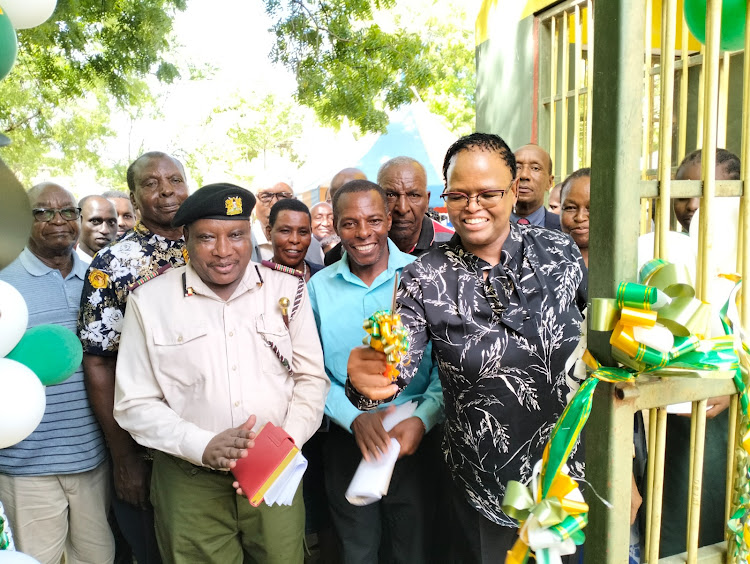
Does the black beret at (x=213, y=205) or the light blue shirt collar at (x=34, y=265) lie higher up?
the black beret at (x=213, y=205)

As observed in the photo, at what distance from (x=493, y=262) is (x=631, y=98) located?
0.87m

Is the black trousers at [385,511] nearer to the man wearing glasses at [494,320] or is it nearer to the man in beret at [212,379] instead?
the man in beret at [212,379]

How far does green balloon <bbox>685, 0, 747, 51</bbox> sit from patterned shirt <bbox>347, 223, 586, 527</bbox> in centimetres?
77

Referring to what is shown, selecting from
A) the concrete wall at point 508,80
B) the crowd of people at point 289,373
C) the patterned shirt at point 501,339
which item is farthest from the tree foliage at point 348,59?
the patterned shirt at point 501,339

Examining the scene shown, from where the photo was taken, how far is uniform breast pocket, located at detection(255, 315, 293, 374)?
93.4 inches

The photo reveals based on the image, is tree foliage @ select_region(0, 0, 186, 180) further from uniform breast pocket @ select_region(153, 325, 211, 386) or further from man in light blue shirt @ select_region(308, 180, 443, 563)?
uniform breast pocket @ select_region(153, 325, 211, 386)

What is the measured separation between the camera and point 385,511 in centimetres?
262

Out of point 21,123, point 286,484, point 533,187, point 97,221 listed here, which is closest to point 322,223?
point 97,221

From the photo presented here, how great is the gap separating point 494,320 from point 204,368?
1163mm

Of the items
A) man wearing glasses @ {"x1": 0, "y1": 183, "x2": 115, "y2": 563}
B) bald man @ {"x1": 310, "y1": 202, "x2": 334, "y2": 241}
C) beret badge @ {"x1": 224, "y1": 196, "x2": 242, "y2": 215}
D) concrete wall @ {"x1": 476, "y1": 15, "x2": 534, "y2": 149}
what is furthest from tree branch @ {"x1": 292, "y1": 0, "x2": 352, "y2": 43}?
beret badge @ {"x1": 224, "y1": 196, "x2": 242, "y2": 215}

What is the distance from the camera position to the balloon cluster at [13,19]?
1.64 m

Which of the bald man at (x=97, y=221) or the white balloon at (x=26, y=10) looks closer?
the white balloon at (x=26, y=10)

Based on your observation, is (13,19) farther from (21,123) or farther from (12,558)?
(21,123)

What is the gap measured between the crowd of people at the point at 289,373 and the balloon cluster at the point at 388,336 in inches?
1.9
